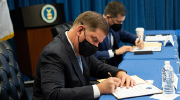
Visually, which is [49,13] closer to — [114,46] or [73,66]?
[114,46]

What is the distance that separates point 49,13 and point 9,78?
2251mm

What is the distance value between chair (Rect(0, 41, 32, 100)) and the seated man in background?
0.13m

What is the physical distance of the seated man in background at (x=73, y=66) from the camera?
4.81ft

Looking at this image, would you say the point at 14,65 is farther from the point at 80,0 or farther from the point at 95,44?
the point at 80,0

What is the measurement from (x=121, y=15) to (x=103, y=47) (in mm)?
443

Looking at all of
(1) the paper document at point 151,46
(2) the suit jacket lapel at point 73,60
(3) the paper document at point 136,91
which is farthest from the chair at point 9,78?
(1) the paper document at point 151,46

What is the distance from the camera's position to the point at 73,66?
5.39 feet

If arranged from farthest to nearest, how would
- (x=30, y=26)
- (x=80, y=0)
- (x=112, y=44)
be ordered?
(x=80, y=0)
(x=30, y=26)
(x=112, y=44)

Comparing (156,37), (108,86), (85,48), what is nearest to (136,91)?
(108,86)

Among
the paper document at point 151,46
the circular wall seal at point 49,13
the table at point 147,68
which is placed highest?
the circular wall seal at point 49,13

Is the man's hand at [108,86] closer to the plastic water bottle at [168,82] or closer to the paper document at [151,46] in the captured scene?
the plastic water bottle at [168,82]

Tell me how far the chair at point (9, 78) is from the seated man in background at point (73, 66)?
0.13 metres

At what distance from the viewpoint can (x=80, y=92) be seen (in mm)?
1474

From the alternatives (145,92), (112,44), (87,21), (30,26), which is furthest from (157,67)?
(30,26)
